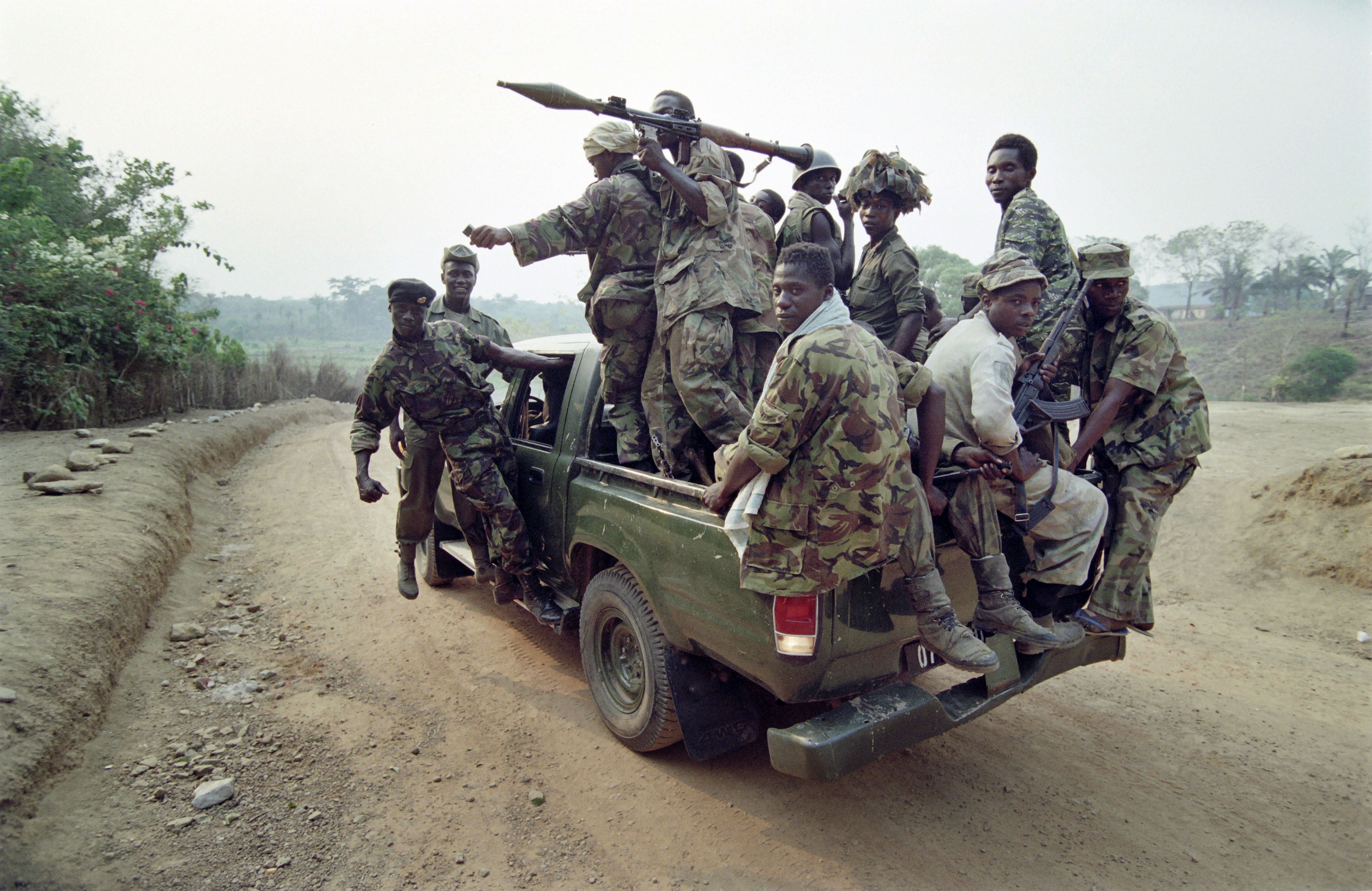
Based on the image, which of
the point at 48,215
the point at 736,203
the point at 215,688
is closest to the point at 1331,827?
the point at 736,203

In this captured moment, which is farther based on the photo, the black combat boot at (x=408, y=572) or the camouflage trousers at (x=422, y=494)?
the black combat boot at (x=408, y=572)

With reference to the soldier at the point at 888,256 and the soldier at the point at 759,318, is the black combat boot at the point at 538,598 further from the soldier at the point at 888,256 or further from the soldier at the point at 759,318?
the soldier at the point at 888,256

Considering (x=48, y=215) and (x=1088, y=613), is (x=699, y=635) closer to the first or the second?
(x=1088, y=613)

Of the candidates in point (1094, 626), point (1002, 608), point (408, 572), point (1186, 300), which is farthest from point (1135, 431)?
point (1186, 300)

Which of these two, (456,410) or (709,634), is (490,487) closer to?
(456,410)

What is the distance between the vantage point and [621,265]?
3986mm

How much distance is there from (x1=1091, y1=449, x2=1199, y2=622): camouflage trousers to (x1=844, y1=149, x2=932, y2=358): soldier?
139 cm

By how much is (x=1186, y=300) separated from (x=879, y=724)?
28.4m

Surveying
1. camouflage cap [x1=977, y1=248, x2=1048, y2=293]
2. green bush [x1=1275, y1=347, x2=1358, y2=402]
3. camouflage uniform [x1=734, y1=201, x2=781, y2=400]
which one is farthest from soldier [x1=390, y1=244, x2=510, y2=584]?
green bush [x1=1275, y1=347, x2=1358, y2=402]

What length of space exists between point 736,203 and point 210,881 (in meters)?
3.60

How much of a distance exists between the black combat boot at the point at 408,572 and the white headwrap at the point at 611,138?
273 cm

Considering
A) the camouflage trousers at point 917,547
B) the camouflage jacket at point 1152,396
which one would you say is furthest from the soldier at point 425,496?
the camouflage jacket at point 1152,396

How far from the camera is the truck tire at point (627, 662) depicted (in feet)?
10.4

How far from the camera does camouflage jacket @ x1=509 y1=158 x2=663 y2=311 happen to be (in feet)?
12.3
